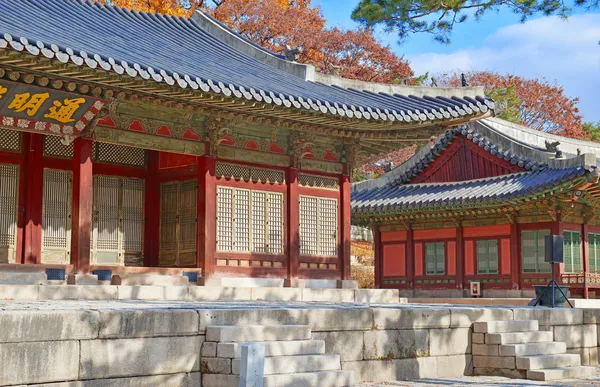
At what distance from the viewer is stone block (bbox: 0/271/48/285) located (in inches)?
561

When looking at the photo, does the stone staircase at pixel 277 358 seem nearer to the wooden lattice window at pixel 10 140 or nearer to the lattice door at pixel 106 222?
the lattice door at pixel 106 222

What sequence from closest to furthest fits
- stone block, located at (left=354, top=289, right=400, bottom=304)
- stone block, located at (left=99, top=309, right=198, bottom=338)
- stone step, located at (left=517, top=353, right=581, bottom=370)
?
1. stone block, located at (left=99, top=309, right=198, bottom=338)
2. stone step, located at (left=517, top=353, right=581, bottom=370)
3. stone block, located at (left=354, top=289, right=400, bottom=304)

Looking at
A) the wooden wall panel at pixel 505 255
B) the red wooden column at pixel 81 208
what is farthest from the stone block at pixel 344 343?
the wooden wall panel at pixel 505 255

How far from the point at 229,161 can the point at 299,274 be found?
300 cm

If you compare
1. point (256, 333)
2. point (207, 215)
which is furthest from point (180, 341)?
point (207, 215)

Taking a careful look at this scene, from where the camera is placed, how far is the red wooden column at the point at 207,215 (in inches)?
662

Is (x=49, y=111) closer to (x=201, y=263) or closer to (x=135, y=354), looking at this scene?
(x=201, y=263)

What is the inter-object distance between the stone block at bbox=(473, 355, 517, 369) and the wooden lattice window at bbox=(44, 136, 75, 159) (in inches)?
337

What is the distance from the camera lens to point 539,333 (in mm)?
13008

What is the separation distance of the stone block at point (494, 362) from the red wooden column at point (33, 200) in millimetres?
8325

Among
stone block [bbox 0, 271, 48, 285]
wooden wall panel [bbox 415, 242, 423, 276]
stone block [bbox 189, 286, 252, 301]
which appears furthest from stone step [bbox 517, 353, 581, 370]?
wooden wall panel [bbox 415, 242, 423, 276]

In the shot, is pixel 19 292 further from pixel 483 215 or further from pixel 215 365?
pixel 483 215

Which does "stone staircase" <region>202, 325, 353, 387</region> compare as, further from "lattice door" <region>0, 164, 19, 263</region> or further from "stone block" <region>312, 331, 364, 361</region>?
"lattice door" <region>0, 164, 19, 263</region>

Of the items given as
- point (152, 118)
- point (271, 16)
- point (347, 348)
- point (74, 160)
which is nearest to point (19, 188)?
point (74, 160)
